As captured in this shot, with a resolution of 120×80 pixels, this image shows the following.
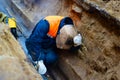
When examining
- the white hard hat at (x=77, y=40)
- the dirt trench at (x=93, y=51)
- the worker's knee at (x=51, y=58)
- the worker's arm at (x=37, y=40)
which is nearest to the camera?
the dirt trench at (x=93, y=51)

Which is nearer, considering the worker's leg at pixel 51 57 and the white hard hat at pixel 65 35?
the white hard hat at pixel 65 35

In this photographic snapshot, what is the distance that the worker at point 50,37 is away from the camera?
14.0 feet

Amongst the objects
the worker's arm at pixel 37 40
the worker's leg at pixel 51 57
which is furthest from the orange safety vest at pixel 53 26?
the worker's leg at pixel 51 57

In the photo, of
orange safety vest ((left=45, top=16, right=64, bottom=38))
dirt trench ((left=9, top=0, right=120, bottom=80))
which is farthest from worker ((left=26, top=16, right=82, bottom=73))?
dirt trench ((left=9, top=0, right=120, bottom=80))

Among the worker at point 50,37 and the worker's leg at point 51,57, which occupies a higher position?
the worker at point 50,37

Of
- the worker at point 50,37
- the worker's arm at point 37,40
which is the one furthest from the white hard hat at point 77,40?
the worker's arm at point 37,40

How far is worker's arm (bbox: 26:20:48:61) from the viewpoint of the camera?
4316 millimetres

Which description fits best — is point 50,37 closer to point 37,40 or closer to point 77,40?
point 37,40

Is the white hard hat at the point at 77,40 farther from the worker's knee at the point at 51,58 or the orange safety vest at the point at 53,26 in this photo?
the worker's knee at the point at 51,58

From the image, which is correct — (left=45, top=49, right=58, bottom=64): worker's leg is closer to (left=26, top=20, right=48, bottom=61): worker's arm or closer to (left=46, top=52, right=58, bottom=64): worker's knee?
(left=46, top=52, right=58, bottom=64): worker's knee

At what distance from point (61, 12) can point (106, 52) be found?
1.96 m

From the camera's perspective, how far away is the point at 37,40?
438cm

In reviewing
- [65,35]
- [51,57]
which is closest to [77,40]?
[65,35]

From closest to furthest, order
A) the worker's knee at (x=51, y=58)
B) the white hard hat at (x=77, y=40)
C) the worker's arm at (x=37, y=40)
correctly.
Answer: the white hard hat at (x=77, y=40) → the worker's arm at (x=37, y=40) → the worker's knee at (x=51, y=58)
